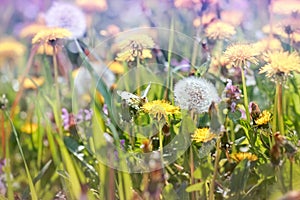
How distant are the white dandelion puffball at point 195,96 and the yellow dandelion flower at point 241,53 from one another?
36mm

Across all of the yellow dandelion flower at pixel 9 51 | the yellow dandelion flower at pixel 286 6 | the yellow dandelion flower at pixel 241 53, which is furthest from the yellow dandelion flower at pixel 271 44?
the yellow dandelion flower at pixel 9 51

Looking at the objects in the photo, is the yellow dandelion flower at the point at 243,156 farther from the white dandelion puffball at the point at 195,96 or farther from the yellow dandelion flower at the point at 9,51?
the yellow dandelion flower at the point at 9,51

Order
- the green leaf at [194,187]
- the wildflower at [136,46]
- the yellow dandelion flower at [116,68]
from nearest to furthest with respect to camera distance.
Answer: the green leaf at [194,187]
the wildflower at [136,46]
the yellow dandelion flower at [116,68]

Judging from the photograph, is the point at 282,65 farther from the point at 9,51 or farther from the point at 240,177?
the point at 9,51

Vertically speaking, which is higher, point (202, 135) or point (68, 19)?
point (68, 19)

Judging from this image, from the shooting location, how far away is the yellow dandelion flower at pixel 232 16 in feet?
3.15

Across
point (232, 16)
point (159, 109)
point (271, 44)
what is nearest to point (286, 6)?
point (271, 44)

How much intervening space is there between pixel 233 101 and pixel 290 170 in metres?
0.12

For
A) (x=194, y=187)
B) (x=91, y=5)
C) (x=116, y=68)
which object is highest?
(x=91, y=5)

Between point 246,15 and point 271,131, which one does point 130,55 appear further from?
point 246,15

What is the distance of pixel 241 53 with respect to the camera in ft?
2.07

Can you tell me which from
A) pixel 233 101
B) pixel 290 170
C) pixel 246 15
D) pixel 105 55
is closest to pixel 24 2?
pixel 105 55

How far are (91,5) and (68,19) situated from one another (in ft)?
0.47

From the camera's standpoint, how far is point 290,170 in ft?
1.78
